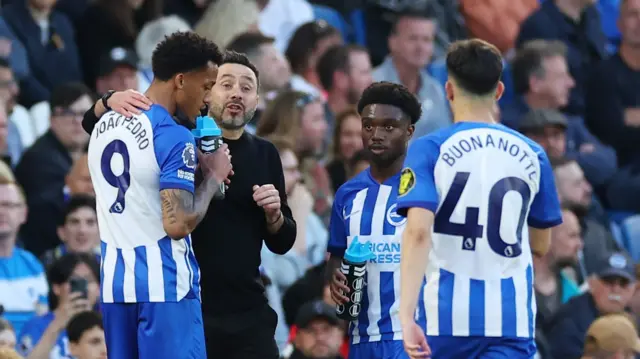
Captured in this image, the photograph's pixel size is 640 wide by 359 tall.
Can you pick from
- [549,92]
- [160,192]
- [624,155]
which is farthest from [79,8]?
[160,192]

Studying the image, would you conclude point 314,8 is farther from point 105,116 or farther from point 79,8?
point 105,116

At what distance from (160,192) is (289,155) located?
476 cm

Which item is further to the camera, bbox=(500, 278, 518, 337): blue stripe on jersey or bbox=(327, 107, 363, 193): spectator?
bbox=(327, 107, 363, 193): spectator

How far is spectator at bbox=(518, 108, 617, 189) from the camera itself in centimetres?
1503

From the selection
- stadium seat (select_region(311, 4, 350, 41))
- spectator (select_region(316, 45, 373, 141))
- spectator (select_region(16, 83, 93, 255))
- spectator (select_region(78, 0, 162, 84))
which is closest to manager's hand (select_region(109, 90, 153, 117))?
spectator (select_region(16, 83, 93, 255))

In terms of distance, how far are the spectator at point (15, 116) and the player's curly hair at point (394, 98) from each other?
420 centimetres

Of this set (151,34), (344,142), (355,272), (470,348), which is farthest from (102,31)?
(470,348)

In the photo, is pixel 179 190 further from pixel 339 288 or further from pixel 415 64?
pixel 415 64

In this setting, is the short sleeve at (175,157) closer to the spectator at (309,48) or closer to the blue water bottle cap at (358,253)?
the blue water bottle cap at (358,253)

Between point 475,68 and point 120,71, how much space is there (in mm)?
6184

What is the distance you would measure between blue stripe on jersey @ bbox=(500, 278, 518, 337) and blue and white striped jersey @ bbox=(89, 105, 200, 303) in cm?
155

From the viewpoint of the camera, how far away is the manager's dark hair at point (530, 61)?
1558 centimetres

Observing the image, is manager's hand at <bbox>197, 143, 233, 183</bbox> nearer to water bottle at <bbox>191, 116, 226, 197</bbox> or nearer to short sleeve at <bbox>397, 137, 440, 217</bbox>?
water bottle at <bbox>191, 116, 226, 197</bbox>

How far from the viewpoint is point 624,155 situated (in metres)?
16.3
